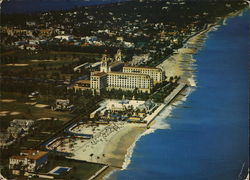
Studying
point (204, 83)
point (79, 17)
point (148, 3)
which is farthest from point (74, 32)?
point (204, 83)

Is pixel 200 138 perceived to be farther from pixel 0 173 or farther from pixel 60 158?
pixel 0 173

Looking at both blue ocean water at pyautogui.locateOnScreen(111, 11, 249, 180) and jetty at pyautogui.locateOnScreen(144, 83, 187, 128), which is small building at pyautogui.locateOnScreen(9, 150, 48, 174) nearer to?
blue ocean water at pyautogui.locateOnScreen(111, 11, 249, 180)

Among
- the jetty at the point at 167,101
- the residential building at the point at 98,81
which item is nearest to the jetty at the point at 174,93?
the jetty at the point at 167,101

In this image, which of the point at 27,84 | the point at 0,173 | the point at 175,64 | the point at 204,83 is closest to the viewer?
the point at 0,173

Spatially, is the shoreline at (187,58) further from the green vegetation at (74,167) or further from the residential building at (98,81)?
the green vegetation at (74,167)

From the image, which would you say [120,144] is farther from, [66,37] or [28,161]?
[66,37]

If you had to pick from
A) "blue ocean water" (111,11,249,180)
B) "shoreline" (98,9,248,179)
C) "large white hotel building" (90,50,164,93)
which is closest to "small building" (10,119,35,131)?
"blue ocean water" (111,11,249,180)
